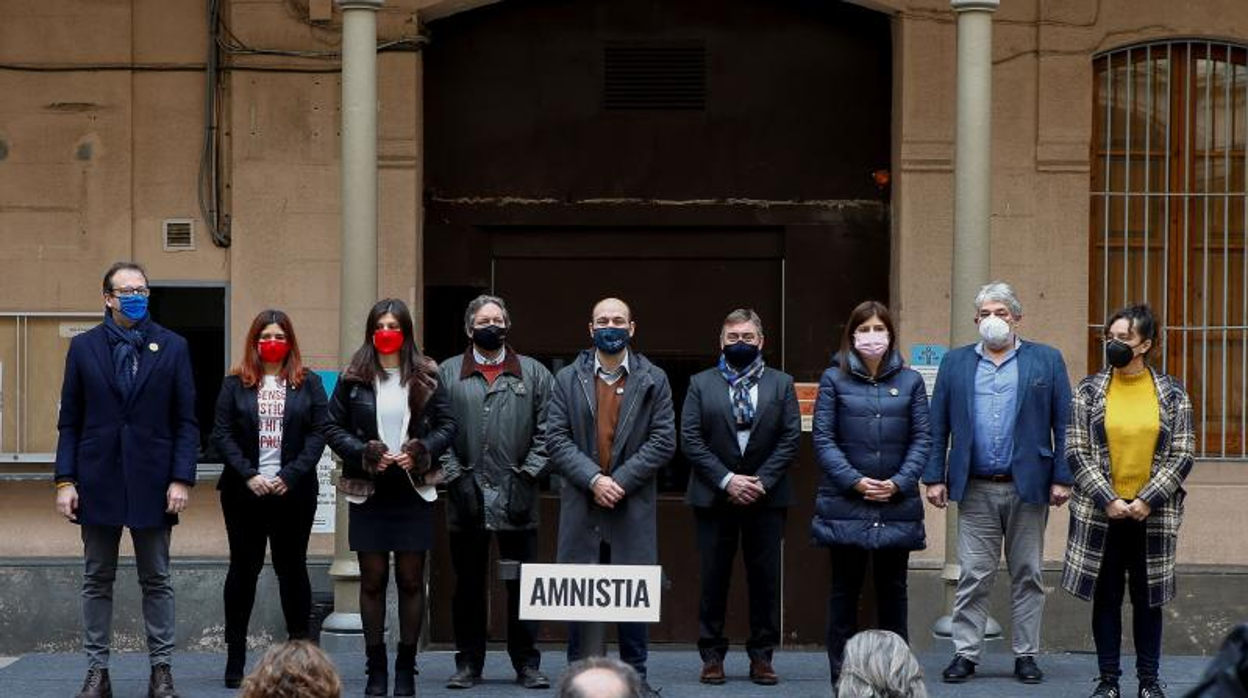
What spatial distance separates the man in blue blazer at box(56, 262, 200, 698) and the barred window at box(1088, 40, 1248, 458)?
5.70 meters

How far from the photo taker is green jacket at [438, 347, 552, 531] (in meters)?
10.1

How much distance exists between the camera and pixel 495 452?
10.2m

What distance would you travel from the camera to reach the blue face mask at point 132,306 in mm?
9680

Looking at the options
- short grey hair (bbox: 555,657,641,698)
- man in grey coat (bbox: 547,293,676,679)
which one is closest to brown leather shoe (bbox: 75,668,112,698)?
man in grey coat (bbox: 547,293,676,679)

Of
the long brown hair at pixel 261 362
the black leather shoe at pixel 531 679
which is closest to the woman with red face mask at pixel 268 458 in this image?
the long brown hair at pixel 261 362

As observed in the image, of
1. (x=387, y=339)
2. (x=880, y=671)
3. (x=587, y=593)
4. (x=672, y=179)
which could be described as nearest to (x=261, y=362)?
(x=387, y=339)

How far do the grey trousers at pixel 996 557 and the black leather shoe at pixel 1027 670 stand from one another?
4 centimetres

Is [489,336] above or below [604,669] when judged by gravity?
above

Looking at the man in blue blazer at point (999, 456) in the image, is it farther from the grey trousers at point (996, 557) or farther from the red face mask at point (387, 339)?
the red face mask at point (387, 339)

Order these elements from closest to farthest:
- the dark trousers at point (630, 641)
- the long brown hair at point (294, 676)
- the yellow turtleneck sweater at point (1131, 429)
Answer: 1. the long brown hair at point (294, 676)
2. the yellow turtleneck sweater at point (1131, 429)
3. the dark trousers at point (630, 641)

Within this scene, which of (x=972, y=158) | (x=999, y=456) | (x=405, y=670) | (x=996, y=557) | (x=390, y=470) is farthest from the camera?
(x=972, y=158)

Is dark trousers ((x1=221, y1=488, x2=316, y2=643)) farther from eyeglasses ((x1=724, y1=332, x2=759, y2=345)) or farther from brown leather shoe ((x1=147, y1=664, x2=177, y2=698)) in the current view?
eyeglasses ((x1=724, y1=332, x2=759, y2=345))

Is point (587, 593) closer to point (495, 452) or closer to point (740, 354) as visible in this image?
point (495, 452)

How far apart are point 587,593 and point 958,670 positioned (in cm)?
204
